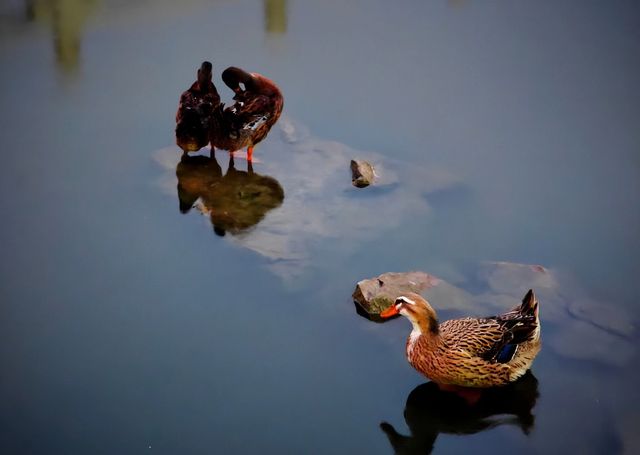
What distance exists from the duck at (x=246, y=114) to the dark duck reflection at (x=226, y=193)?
21cm

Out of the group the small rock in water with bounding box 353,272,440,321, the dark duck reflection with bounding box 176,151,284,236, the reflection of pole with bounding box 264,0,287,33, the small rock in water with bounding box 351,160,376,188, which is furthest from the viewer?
the reflection of pole with bounding box 264,0,287,33

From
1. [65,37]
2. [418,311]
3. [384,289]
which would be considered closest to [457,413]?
[418,311]

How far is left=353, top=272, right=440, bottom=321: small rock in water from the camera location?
15.1ft

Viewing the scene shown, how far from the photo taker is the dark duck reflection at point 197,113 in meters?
5.81

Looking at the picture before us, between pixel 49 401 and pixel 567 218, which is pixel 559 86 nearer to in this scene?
pixel 567 218

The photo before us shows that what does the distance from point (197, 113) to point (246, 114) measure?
390 millimetres

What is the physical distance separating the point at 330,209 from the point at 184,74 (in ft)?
7.72

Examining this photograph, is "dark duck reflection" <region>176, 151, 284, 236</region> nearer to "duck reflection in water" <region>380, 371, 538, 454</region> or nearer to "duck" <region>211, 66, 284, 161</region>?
"duck" <region>211, 66, 284, 161</region>

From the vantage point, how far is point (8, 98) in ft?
21.7

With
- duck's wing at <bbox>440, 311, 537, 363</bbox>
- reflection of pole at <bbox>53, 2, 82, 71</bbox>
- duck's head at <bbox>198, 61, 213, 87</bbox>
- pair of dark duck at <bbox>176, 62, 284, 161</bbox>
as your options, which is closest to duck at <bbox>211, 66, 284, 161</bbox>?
pair of dark duck at <bbox>176, 62, 284, 161</bbox>

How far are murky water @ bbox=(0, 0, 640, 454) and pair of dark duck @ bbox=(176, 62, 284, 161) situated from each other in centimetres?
24

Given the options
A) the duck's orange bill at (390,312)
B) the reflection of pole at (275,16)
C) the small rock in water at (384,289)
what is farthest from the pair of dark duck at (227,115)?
the duck's orange bill at (390,312)

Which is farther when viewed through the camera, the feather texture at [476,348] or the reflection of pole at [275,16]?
the reflection of pole at [275,16]

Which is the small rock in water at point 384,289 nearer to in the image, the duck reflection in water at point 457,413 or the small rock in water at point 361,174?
the duck reflection in water at point 457,413
